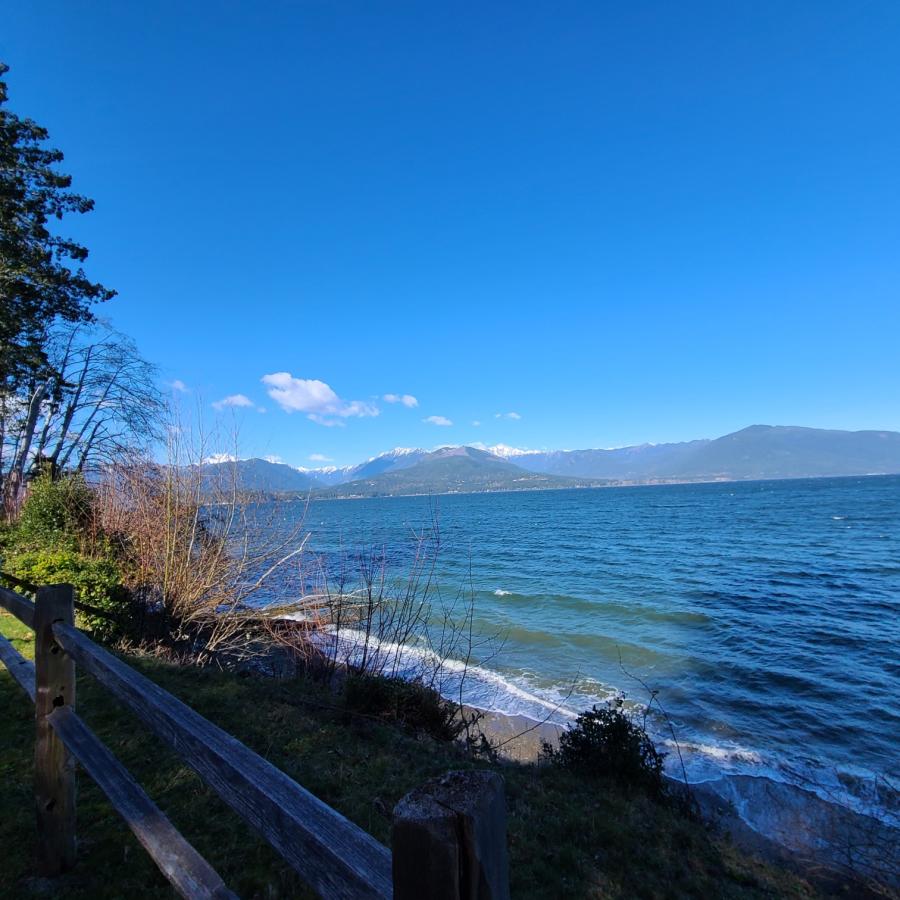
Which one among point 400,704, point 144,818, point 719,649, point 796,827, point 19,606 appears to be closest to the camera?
point 144,818

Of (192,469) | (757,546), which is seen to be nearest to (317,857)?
(192,469)

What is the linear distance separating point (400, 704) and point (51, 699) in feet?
17.9

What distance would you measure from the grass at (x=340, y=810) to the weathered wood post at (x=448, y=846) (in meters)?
3.45

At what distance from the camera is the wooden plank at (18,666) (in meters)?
3.48

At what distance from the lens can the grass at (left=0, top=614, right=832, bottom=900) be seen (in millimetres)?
3578

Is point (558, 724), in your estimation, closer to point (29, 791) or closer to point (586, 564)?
point (29, 791)

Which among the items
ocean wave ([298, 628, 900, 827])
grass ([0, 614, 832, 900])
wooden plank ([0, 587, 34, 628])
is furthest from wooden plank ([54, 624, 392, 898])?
ocean wave ([298, 628, 900, 827])

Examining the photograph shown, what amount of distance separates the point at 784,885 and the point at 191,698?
6994mm

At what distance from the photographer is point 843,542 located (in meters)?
31.5

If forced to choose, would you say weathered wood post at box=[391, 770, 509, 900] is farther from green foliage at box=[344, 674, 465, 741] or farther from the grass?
green foliage at box=[344, 674, 465, 741]

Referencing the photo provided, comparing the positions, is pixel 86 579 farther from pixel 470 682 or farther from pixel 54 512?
pixel 470 682

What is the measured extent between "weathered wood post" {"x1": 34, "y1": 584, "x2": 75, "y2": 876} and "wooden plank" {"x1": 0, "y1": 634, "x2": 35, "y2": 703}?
40 cm

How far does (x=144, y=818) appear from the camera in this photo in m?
2.17

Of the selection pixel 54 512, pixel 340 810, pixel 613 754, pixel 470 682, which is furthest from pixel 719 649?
pixel 54 512
